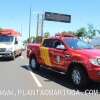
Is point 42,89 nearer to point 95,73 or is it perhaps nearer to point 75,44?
point 95,73

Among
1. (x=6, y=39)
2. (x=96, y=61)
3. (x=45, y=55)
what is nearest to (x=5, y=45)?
(x=6, y=39)

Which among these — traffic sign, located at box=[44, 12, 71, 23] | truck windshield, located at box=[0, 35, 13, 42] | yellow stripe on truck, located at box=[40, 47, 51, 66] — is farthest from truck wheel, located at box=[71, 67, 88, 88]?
traffic sign, located at box=[44, 12, 71, 23]

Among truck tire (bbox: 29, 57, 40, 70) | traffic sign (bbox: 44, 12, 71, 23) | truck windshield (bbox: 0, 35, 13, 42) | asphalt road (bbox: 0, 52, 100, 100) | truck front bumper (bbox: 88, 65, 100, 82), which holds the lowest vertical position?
asphalt road (bbox: 0, 52, 100, 100)

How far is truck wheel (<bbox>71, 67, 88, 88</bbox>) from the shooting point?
11469 millimetres

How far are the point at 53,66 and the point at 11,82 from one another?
224 centimetres

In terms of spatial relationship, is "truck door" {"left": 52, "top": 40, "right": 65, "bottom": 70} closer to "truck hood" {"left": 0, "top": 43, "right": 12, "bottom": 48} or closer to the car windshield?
the car windshield

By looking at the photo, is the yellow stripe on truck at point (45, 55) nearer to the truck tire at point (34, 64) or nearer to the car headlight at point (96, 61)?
the truck tire at point (34, 64)

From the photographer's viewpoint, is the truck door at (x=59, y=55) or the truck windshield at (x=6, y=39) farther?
the truck windshield at (x=6, y=39)

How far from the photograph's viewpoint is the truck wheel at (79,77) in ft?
37.6

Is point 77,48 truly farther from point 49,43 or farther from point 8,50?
point 8,50

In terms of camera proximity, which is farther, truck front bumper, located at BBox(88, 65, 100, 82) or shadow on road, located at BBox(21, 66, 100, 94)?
shadow on road, located at BBox(21, 66, 100, 94)

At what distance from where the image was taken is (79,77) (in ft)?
38.3

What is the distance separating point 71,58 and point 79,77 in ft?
3.09

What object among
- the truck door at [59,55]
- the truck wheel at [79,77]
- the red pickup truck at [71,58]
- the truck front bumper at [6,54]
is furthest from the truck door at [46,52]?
the truck front bumper at [6,54]
